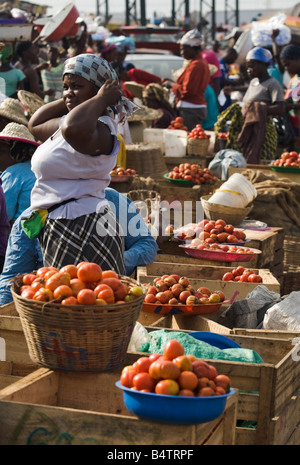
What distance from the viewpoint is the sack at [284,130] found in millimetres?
9570

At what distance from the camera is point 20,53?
1043 cm

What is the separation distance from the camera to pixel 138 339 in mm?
3154

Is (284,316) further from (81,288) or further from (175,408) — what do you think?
(175,408)

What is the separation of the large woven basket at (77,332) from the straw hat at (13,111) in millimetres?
2828

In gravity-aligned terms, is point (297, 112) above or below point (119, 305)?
below

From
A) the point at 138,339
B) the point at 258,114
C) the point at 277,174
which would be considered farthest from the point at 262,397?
the point at 258,114

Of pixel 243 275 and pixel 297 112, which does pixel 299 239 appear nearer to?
pixel 243 275

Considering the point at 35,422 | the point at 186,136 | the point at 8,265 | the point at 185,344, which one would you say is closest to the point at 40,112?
the point at 8,265

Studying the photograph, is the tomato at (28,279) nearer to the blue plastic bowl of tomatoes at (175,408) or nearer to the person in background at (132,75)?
the blue plastic bowl of tomatoes at (175,408)

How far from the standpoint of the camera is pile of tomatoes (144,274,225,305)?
393cm

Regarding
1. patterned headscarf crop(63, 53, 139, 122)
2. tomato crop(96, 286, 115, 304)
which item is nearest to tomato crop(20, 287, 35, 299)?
tomato crop(96, 286, 115, 304)

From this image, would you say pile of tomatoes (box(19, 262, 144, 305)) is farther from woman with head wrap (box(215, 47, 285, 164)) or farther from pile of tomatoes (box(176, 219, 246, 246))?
woman with head wrap (box(215, 47, 285, 164))
